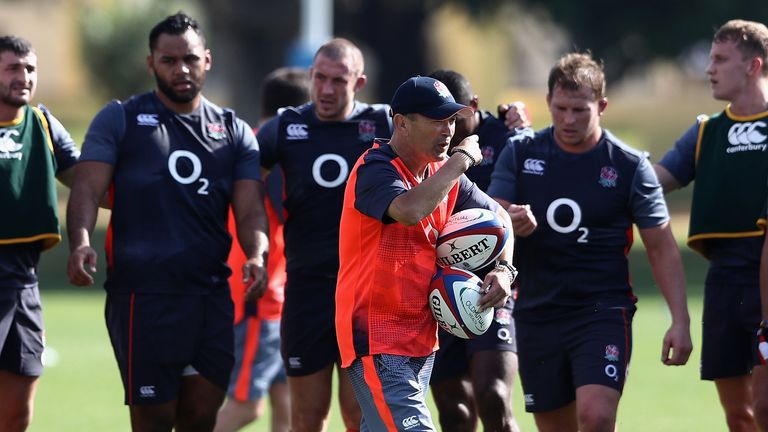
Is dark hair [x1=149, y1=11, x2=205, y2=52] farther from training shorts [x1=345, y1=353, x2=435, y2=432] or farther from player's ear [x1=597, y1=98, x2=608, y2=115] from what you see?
training shorts [x1=345, y1=353, x2=435, y2=432]

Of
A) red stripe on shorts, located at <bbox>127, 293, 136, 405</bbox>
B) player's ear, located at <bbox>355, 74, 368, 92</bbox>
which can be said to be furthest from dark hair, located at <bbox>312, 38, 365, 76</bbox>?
red stripe on shorts, located at <bbox>127, 293, 136, 405</bbox>

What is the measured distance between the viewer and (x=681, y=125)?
167 feet

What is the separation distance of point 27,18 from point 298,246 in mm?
59854

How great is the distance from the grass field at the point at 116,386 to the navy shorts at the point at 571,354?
10.3ft

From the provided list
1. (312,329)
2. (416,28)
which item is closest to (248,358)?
(312,329)

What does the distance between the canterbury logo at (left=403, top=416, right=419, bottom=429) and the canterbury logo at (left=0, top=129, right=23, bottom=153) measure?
306 centimetres

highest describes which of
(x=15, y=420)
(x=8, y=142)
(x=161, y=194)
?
(x=8, y=142)

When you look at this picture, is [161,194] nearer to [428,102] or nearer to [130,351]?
[130,351]

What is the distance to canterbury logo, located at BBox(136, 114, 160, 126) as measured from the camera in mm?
8352

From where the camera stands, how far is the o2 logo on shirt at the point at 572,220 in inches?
321

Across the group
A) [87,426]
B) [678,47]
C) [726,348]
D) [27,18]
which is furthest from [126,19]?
[726,348]

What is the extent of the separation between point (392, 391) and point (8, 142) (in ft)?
9.71

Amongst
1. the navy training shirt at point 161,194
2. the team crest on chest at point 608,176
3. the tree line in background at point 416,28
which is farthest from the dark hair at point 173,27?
the tree line in background at point 416,28

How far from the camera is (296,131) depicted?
9047 mm
